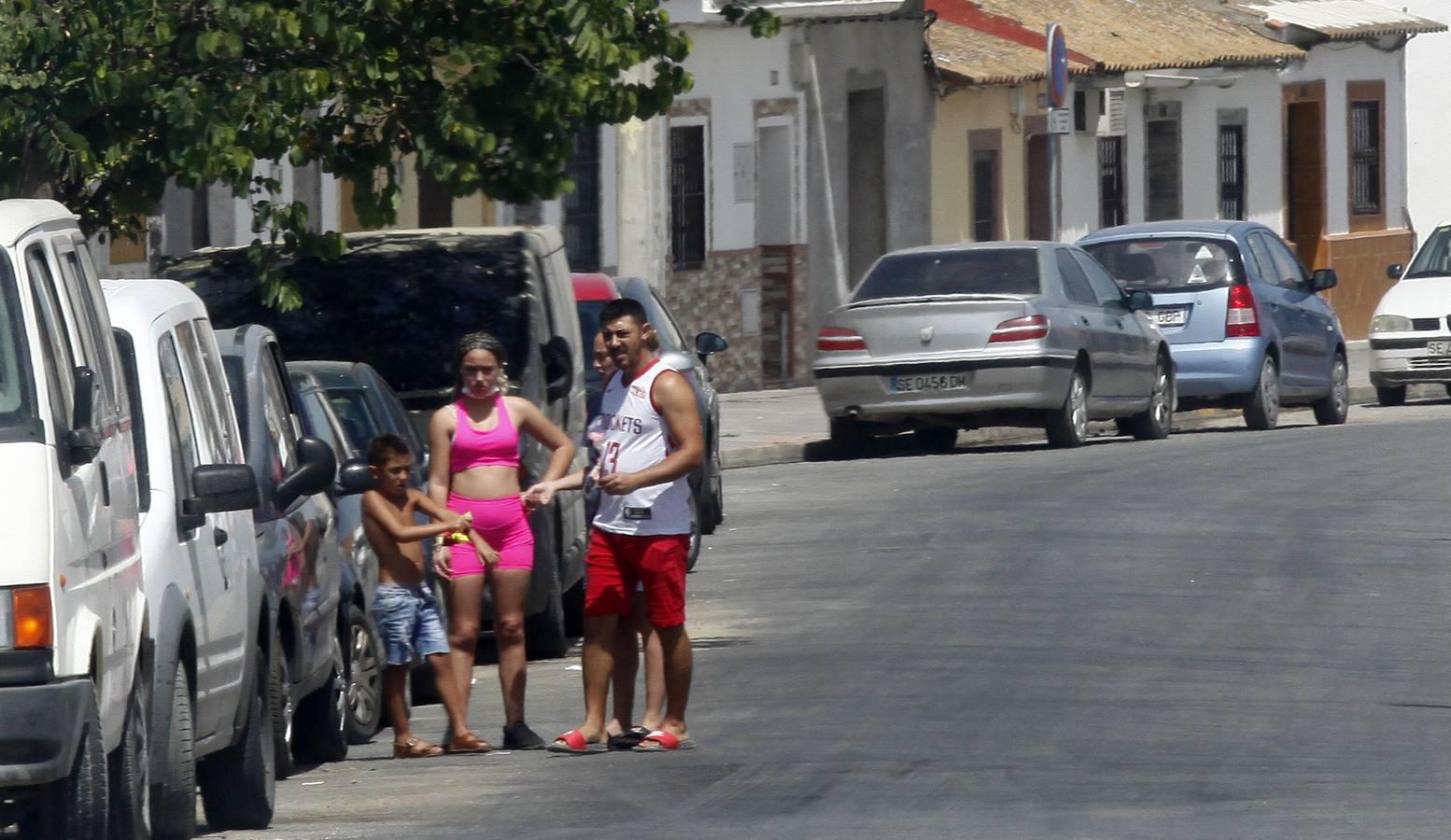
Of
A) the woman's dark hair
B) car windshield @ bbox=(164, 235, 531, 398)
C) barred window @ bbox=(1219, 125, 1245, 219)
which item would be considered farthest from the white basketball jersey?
barred window @ bbox=(1219, 125, 1245, 219)

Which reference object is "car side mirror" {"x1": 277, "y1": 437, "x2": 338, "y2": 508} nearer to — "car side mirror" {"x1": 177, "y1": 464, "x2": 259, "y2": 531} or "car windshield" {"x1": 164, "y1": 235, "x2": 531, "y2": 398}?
"car side mirror" {"x1": 177, "y1": 464, "x2": 259, "y2": 531}

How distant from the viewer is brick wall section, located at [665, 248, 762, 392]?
105 ft

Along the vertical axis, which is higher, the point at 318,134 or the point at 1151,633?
the point at 318,134

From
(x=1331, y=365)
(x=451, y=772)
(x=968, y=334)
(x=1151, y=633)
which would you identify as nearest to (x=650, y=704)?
(x=451, y=772)

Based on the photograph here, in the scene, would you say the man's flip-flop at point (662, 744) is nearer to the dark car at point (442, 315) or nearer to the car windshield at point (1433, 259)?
the dark car at point (442, 315)

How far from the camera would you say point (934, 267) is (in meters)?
23.4

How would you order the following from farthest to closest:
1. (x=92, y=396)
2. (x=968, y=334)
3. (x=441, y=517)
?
1. (x=968, y=334)
2. (x=441, y=517)
3. (x=92, y=396)

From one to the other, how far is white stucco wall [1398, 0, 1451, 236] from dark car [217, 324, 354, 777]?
4026cm

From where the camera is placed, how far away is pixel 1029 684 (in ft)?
37.2

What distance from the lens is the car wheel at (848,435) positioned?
77.4ft

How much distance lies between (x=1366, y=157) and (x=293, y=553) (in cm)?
3933

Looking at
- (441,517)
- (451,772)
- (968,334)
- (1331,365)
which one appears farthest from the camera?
(1331,365)

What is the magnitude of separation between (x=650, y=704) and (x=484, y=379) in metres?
1.31

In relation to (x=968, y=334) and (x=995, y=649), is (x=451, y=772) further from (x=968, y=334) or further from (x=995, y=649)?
(x=968, y=334)
